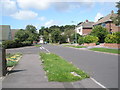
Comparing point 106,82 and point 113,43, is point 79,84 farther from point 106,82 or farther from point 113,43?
point 113,43

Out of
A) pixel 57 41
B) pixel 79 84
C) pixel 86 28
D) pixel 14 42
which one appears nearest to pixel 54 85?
pixel 79 84

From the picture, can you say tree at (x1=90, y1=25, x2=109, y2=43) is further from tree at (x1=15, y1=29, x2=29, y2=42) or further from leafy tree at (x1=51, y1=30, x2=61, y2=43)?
leafy tree at (x1=51, y1=30, x2=61, y2=43)

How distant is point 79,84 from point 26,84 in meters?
2.13

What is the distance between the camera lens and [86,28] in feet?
238

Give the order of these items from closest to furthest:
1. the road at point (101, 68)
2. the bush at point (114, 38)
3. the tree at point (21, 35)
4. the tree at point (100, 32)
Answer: the road at point (101, 68) → the bush at point (114, 38) → the tree at point (100, 32) → the tree at point (21, 35)

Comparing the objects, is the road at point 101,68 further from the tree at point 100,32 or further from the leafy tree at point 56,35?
the leafy tree at point 56,35

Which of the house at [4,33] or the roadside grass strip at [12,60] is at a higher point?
the house at [4,33]

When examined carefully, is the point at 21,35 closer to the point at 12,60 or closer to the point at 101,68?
the point at 12,60

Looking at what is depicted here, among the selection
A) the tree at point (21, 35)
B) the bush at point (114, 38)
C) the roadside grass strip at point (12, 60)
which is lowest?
the roadside grass strip at point (12, 60)

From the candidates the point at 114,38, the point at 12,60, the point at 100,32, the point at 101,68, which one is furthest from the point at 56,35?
the point at 101,68

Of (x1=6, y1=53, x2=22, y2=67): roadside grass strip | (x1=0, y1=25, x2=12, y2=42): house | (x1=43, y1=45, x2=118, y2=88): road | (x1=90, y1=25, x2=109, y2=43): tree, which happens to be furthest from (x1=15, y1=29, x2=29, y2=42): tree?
(x1=43, y1=45, x2=118, y2=88): road

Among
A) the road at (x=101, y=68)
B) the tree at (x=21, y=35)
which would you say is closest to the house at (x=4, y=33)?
the tree at (x=21, y=35)

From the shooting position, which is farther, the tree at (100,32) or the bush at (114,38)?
the tree at (100,32)

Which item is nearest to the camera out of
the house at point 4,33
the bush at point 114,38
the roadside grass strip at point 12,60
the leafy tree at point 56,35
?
the roadside grass strip at point 12,60
